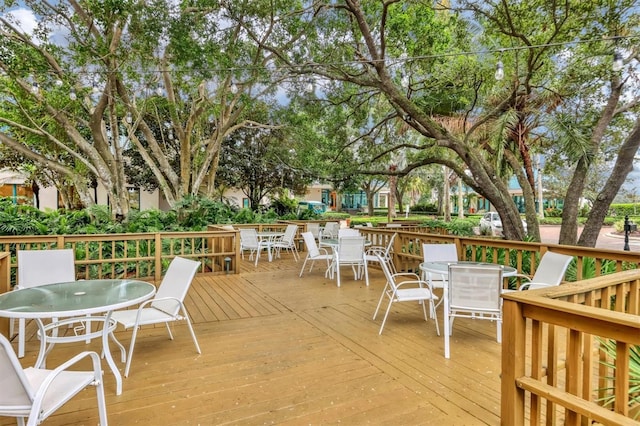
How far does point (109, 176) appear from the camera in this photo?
1003cm

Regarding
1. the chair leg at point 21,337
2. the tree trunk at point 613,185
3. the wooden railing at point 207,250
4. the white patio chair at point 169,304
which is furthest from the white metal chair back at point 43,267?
the tree trunk at point 613,185

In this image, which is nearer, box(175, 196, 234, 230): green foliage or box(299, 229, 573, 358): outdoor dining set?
box(299, 229, 573, 358): outdoor dining set

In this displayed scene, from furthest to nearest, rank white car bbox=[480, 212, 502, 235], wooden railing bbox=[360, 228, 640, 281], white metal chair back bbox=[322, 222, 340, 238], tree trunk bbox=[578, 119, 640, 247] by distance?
white car bbox=[480, 212, 502, 235], white metal chair back bbox=[322, 222, 340, 238], tree trunk bbox=[578, 119, 640, 247], wooden railing bbox=[360, 228, 640, 281]

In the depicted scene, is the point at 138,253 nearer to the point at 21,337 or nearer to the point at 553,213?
the point at 21,337

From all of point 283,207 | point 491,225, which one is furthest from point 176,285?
point 491,225

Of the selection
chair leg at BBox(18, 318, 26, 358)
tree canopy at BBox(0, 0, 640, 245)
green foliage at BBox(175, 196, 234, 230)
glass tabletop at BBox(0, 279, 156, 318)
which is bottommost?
chair leg at BBox(18, 318, 26, 358)

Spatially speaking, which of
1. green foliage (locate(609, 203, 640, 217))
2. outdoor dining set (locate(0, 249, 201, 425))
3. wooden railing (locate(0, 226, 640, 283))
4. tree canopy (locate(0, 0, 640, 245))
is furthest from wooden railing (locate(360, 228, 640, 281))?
green foliage (locate(609, 203, 640, 217))

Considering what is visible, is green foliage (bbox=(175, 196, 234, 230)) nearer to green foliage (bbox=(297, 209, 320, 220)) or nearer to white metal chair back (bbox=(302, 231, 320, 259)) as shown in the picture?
green foliage (bbox=(297, 209, 320, 220))

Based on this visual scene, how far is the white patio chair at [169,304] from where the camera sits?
3.09 meters

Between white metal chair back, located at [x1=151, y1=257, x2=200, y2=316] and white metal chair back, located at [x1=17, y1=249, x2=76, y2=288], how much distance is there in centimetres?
124

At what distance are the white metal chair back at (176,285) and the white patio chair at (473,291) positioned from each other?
2.40m

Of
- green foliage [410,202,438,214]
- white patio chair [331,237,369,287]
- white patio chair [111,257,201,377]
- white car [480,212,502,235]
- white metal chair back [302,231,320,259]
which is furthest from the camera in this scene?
green foliage [410,202,438,214]

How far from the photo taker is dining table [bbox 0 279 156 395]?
2.35 m

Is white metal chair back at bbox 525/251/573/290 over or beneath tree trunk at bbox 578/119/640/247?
beneath
